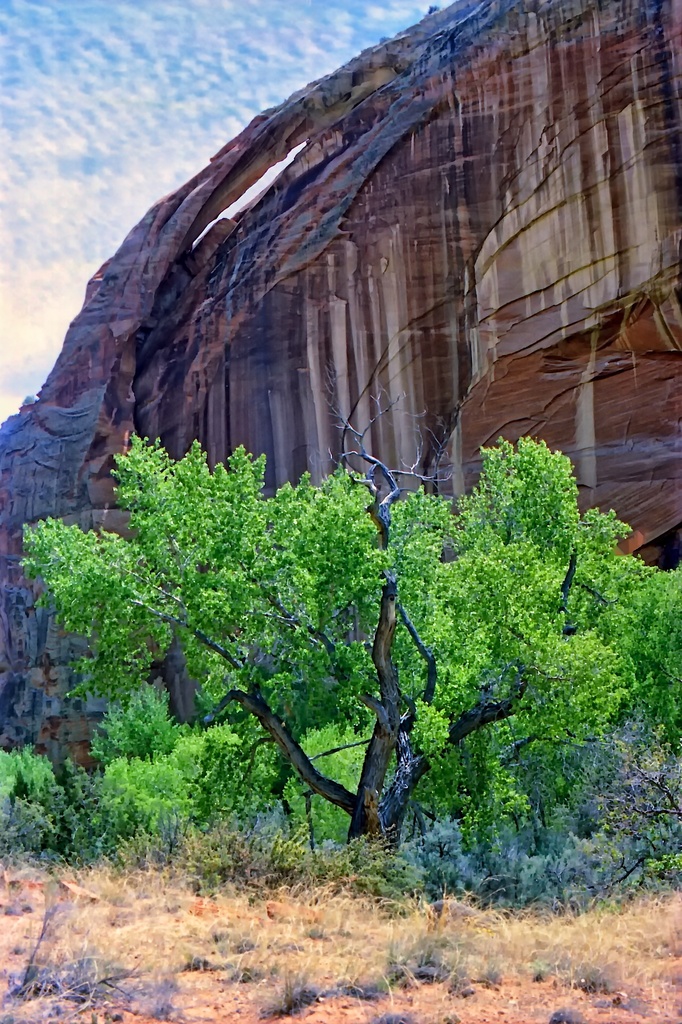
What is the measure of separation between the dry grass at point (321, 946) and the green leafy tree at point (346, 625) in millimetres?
2165

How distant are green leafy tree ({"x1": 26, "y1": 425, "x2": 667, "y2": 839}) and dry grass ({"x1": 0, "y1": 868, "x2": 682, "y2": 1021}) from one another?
2165mm

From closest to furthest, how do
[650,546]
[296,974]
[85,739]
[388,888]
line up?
[296,974] < [388,888] < [650,546] < [85,739]

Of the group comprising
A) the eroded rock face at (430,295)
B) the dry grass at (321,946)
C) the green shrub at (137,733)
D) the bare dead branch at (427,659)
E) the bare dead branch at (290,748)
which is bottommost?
the green shrub at (137,733)

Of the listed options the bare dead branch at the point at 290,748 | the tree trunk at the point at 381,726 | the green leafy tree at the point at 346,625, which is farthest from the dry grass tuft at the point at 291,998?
the bare dead branch at the point at 290,748

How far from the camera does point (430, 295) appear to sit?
83.7 ft

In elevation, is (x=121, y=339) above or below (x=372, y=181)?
below

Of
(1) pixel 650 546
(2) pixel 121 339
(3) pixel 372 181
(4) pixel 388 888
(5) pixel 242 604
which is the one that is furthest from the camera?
(2) pixel 121 339

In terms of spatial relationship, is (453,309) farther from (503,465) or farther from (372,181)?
(503,465)

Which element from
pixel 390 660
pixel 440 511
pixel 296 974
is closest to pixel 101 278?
pixel 440 511

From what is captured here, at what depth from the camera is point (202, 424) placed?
28.3 meters

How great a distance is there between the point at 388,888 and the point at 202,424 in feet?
69.5

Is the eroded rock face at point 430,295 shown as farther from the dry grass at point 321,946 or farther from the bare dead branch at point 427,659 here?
the dry grass at point 321,946

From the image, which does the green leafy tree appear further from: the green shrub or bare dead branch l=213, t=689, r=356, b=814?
the green shrub

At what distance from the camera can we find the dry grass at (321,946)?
5746 mm
